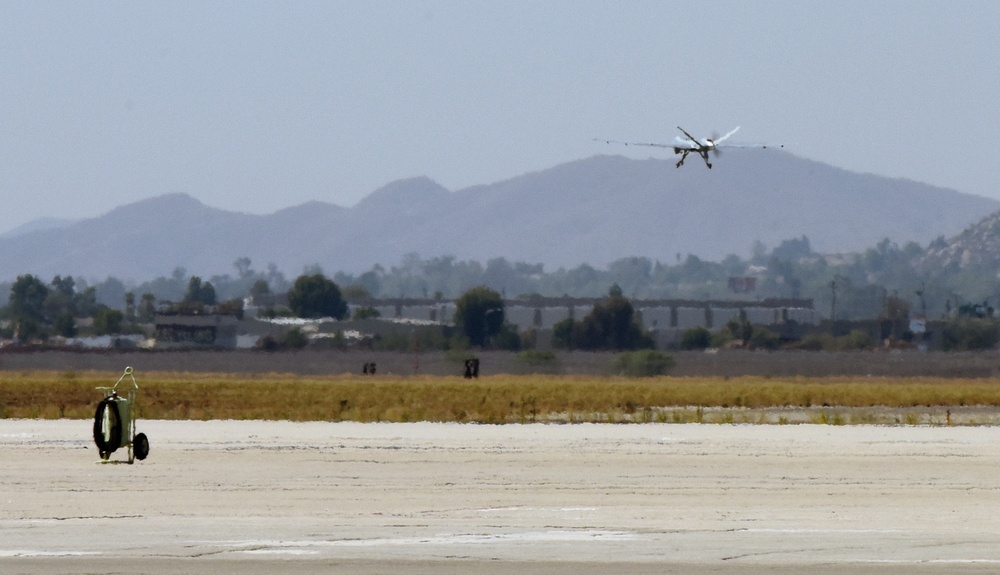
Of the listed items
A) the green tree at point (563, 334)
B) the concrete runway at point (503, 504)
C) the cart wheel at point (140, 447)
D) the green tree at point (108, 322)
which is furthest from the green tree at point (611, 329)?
the cart wheel at point (140, 447)

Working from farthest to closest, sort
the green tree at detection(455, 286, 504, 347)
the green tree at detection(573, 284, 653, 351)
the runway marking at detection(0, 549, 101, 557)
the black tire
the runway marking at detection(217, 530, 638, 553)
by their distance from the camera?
the green tree at detection(455, 286, 504, 347)
the green tree at detection(573, 284, 653, 351)
the black tire
the runway marking at detection(217, 530, 638, 553)
the runway marking at detection(0, 549, 101, 557)

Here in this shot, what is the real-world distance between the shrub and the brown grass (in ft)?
14.6

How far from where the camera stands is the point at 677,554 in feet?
75.9

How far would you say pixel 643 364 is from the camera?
115 m

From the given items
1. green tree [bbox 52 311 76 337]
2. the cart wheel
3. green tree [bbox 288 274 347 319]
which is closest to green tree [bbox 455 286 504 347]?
green tree [bbox 288 274 347 319]

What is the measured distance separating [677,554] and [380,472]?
14385 millimetres

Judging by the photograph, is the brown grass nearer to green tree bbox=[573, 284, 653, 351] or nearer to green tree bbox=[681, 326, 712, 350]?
green tree bbox=[573, 284, 653, 351]

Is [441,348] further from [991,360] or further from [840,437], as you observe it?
[840,437]

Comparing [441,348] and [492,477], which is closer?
[492,477]

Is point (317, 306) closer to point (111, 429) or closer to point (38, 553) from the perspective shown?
point (111, 429)

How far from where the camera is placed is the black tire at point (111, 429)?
3828 centimetres

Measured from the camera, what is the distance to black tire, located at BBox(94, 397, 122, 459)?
126 ft

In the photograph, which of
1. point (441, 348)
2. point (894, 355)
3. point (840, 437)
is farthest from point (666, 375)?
point (840, 437)

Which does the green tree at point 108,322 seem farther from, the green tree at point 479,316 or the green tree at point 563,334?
the green tree at point 563,334
